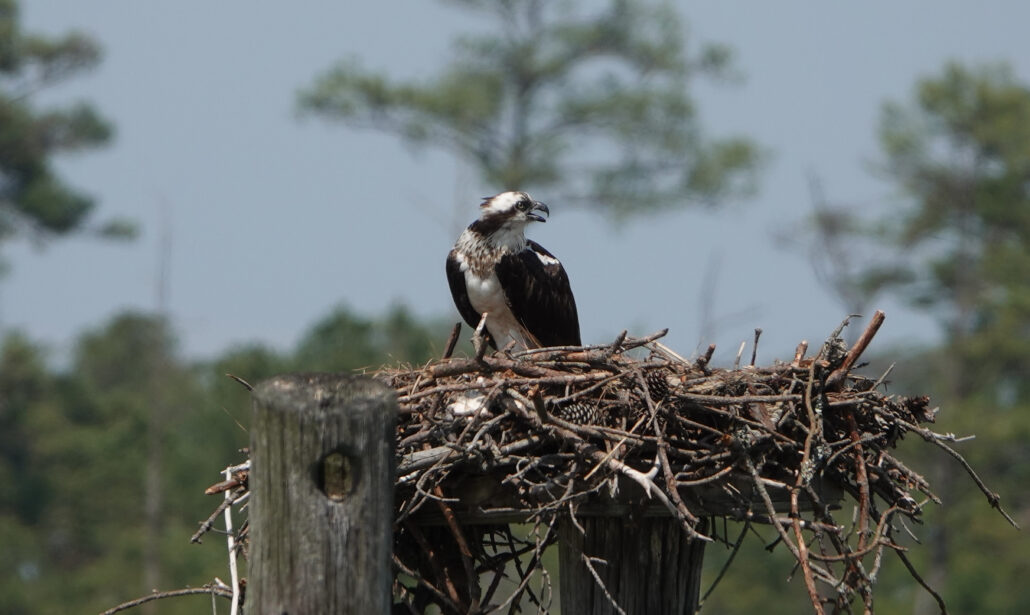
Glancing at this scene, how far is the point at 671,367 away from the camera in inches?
188

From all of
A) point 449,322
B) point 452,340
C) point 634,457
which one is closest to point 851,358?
point 634,457

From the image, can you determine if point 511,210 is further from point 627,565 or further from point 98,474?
point 98,474

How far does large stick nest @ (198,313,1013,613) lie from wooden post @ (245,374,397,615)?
0.92m

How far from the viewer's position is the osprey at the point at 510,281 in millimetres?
6594

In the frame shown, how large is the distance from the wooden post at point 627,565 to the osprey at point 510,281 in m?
2.36

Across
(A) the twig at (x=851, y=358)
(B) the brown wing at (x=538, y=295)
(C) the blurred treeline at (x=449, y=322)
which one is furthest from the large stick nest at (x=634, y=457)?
(C) the blurred treeline at (x=449, y=322)

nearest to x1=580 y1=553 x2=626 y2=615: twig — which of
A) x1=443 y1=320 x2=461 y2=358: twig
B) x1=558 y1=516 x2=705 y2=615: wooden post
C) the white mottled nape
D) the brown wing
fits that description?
x1=558 y1=516 x2=705 y2=615: wooden post

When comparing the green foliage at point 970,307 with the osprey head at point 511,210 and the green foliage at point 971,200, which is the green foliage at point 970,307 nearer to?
the green foliage at point 971,200

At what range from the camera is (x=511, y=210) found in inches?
265

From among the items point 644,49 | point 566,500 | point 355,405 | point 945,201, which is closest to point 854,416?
point 566,500

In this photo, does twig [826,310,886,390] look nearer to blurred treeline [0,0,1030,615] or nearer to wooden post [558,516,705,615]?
wooden post [558,516,705,615]

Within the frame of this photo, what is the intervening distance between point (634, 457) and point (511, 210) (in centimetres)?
263

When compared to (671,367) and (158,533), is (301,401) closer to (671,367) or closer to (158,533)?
(671,367)

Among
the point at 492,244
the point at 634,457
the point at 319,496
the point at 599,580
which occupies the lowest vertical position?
the point at 599,580
